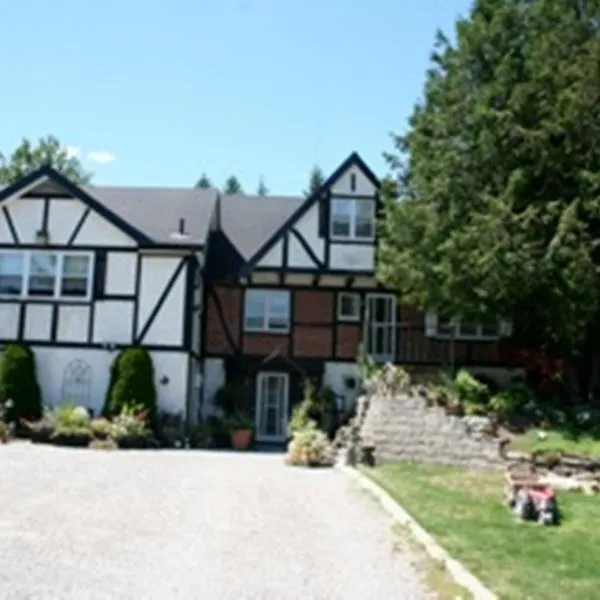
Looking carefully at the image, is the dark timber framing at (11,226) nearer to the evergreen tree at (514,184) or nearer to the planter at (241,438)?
the planter at (241,438)

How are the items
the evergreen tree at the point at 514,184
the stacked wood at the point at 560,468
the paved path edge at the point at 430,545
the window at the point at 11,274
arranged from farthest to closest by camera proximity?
the window at the point at 11,274
the evergreen tree at the point at 514,184
the stacked wood at the point at 560,468
the paved path edge at the point at 430,545

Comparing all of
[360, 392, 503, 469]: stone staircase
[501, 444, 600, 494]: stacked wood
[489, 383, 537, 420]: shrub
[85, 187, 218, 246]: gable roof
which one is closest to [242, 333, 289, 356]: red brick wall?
[85, 187, 218, 246]: gable roof

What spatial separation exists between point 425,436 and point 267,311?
9550mm

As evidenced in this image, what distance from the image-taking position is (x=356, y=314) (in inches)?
1141

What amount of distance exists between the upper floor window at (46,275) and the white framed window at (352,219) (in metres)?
7.45

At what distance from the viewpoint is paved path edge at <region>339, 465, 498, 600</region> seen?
313 inches

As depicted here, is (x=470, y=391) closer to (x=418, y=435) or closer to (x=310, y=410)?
(x=418, y=435)

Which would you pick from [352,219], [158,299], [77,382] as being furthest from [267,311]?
[77,382]

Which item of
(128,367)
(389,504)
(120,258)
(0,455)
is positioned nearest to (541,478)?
(389,504)

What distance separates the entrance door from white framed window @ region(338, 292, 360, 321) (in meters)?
0.35

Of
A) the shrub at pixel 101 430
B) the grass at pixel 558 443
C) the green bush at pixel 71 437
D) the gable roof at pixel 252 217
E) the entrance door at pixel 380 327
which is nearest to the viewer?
the grass at pixel 558 443

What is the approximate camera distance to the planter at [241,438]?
26.1 m

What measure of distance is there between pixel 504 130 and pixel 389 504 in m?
11.7

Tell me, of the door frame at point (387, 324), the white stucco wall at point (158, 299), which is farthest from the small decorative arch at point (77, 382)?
the door frame at point (387, 324)
